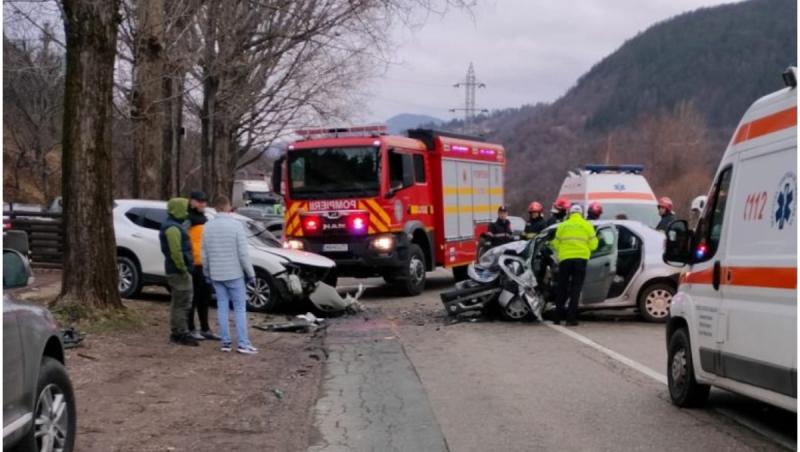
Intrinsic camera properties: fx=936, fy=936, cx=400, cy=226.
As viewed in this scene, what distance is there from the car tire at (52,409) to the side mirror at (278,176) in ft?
40.3

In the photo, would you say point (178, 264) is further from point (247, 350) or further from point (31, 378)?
point (31, 378)

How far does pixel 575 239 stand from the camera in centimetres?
1301

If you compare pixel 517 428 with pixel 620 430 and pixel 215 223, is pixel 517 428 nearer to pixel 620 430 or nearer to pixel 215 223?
pixel 620 430

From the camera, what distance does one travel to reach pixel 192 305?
11.4m

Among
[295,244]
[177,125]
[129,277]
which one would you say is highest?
[177,125]

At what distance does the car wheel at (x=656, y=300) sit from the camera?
1341 centimetres

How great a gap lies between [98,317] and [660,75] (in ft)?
410

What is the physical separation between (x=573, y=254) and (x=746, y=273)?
663cm

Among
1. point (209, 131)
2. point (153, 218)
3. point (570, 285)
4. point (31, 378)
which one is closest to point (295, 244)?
point (153, 218)

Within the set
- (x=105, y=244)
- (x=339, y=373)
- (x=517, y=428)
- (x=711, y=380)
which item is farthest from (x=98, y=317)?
(x=711, y=380)

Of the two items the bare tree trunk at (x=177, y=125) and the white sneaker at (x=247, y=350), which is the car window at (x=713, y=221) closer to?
the white sneaker at (x=247, y=350)

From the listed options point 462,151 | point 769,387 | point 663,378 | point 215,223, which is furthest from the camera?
point 462,151

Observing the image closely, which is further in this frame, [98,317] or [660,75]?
[660,75]

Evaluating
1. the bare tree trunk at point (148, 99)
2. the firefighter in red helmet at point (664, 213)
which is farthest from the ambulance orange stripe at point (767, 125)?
the bare tree trunk at point (148, 99)
